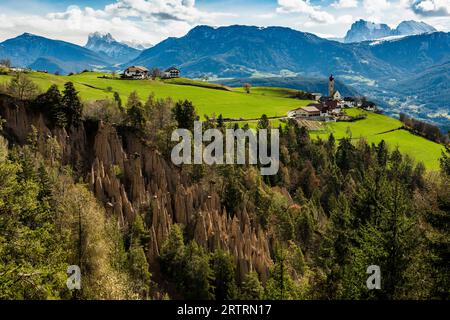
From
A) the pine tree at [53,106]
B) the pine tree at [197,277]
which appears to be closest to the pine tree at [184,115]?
the pine tree at [53,106]

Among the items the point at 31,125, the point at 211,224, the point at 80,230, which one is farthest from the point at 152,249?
the point at 31,125

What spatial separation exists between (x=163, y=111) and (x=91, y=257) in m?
42.1

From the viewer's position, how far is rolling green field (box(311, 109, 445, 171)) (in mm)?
128750

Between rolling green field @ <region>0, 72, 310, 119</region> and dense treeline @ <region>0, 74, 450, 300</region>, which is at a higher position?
rolling green field @ <region>0, 72, 310, 119</region>

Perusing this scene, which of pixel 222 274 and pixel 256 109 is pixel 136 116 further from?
pixel 256 109

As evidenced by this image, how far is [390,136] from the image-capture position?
146125 mm

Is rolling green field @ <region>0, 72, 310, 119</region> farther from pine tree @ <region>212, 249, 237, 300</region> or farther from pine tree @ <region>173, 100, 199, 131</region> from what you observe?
pine tree @ <region>212, 249, 237, 300</region>

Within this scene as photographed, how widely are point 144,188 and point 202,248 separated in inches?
577

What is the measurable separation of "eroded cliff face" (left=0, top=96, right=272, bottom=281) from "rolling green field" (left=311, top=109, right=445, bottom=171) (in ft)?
234

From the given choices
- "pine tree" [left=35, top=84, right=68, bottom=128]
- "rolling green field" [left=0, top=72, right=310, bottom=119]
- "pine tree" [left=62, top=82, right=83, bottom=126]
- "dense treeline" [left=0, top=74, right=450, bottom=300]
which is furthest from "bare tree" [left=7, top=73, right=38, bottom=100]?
"rolling green field" [left=0, top=72, right=310, bottom=119]

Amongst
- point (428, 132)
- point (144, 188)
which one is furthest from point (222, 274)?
point (428, 132)

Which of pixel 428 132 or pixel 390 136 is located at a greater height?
pixel 428 132

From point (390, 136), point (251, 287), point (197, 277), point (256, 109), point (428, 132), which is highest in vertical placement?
point (256, 109)
